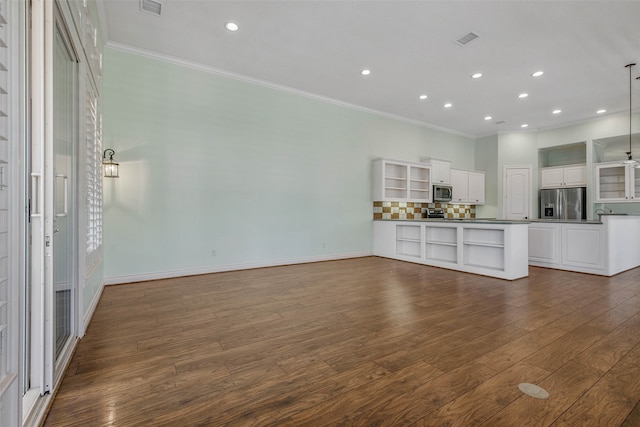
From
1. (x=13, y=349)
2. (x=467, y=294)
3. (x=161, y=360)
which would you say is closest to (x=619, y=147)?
(x=467, y=294)

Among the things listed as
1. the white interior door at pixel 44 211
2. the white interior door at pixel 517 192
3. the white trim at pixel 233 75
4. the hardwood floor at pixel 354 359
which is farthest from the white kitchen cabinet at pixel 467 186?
the white interior door at pixel 44 211

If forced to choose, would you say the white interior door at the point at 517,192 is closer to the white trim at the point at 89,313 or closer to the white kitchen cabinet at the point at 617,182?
the white kitchen cabinet at the point at 617,182

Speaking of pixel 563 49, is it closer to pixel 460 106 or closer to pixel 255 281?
pixel 460 106

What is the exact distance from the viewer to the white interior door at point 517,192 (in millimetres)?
7863

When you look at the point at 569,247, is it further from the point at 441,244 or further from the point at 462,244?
the point at 441,244

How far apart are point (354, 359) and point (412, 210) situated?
5.97 metres

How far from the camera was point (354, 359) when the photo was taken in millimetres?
1999

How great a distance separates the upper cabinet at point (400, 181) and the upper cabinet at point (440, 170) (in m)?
0.16

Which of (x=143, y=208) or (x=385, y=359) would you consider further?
(x=143, y=208)

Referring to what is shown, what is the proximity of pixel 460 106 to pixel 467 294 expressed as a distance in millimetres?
4505

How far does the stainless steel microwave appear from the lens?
750cm

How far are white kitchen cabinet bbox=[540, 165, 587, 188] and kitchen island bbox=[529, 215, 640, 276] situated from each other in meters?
2.19

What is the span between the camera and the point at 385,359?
2.00m

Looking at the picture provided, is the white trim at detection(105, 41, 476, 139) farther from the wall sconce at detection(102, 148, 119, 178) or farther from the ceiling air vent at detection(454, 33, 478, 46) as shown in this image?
the ceiling air vent at detection(454, 33, 478, 46)
